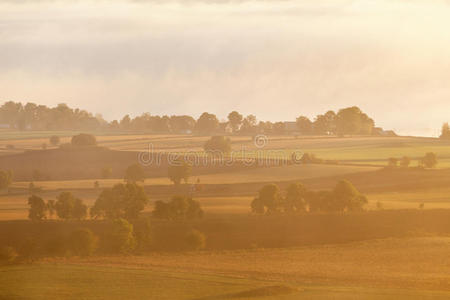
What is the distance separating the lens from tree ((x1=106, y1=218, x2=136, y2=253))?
3844 centimetres

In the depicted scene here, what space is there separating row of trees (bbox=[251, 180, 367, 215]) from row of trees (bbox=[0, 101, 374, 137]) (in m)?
73.8

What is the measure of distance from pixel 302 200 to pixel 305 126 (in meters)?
77.4

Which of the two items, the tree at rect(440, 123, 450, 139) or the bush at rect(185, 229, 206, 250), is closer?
the bush at rect(185, 229, 206, 250)

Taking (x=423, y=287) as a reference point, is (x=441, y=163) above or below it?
above

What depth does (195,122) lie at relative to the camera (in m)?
135

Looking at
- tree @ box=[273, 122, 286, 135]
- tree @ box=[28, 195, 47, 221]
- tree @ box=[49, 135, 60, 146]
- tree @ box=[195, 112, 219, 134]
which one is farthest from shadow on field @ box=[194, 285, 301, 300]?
tree @ box=[273, 122, 286, 135]

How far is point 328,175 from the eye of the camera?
68.8 metres

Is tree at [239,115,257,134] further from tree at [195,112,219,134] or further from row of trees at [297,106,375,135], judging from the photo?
row of trees at [297,106,375,135]

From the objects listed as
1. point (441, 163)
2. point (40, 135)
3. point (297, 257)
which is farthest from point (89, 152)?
point (297, 257)

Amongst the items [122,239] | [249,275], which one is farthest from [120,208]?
[249,275]

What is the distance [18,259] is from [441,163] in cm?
6137

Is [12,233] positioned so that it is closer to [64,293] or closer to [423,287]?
[64,293]

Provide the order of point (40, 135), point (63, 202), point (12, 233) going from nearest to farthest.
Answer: point (12, 233) < point (63, 202) < point (40, 135)

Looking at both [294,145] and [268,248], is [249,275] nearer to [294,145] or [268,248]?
[268,248]
